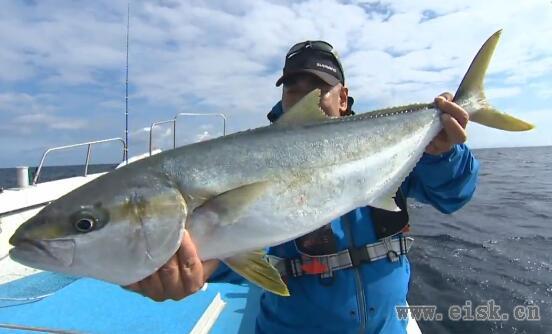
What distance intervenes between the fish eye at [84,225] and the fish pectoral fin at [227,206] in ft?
1.55

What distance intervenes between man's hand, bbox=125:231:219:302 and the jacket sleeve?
1.72m

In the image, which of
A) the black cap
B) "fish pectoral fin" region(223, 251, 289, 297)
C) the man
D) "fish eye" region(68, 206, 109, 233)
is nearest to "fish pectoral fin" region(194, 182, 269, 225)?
"fish pectoral fin" region(223, 251, 289, 297)

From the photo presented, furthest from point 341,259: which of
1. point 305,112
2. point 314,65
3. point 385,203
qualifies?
point 314,65

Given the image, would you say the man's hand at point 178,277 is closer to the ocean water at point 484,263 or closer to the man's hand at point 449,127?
the man's hand at point 449,127

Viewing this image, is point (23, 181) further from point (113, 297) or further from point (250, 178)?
point (250, 178)

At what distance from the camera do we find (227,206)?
2.02 meters

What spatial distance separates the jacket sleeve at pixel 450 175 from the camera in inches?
→ 115

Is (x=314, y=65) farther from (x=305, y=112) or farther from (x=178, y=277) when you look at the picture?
(x=178, y=277)

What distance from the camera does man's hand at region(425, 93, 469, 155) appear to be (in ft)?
9.17

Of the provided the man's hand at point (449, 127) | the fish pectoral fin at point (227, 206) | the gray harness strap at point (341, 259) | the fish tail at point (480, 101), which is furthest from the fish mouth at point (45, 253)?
the fish tail at point (480, 101)

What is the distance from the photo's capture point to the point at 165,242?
6.35ft

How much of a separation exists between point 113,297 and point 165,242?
440 centimetres

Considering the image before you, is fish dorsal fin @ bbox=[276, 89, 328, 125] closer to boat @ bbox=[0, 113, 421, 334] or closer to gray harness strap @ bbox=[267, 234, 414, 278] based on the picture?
gray harness strap @ bbox=[267, 234, 414, 278]

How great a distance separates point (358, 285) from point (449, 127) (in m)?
1.26
